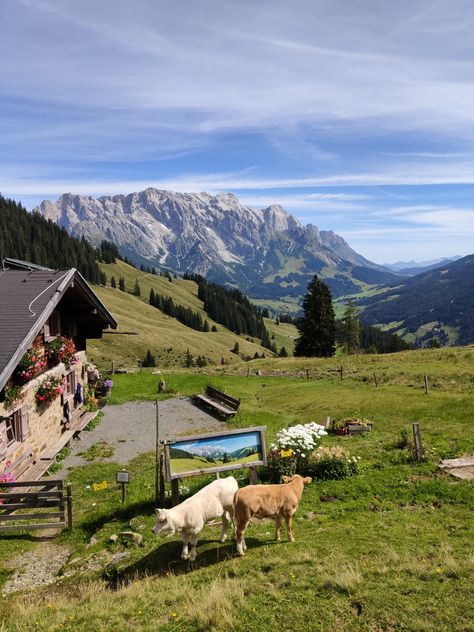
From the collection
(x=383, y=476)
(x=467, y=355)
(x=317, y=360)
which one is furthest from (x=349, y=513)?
(x=317, y=360)

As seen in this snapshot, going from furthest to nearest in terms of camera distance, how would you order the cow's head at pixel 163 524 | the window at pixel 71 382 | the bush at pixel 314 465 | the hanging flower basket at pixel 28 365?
the window at pixel 71 382
the hanging flower basket at pixel 28 365
the bush at pixel 314 465
the cow's head at pixel 163 524

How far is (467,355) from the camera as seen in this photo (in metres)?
48.8

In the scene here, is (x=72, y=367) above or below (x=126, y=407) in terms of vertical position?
above

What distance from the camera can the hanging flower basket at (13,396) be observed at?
1923 centimetres

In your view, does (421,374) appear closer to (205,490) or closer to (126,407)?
(126,407)

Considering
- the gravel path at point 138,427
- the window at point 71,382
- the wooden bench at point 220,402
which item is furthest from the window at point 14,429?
the wooden bench at point 220,402

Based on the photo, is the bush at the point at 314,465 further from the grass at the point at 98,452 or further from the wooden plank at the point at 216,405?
the wooden plank at the point at 216,405

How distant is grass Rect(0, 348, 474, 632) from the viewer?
27.6ft

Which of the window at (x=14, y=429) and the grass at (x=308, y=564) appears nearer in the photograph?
the grass at (x=308, y=564)

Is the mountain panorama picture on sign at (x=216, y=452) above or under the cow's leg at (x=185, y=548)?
above

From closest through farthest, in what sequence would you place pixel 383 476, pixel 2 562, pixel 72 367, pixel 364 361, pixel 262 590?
pixel 262 590
pixel 2 562
pixel 383 476
pixel 72 367
pixel 364 361

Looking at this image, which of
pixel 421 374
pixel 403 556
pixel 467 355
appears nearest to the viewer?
pixel 403 556

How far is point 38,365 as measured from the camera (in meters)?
21.1

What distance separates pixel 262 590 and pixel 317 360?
5473 cm
